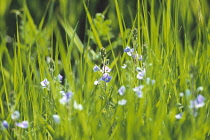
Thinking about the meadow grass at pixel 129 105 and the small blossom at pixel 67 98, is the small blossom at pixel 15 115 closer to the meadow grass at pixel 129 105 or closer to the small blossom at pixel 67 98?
the meadow grass at pixel 129 105

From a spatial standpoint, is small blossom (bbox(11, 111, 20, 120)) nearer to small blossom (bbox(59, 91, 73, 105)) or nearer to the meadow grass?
the meadow grass

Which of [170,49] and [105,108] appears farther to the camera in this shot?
→ [170,49]

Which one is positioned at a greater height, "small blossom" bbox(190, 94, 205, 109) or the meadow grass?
the meadow grass

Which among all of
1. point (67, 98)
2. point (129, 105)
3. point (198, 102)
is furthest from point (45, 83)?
point (198, 102)

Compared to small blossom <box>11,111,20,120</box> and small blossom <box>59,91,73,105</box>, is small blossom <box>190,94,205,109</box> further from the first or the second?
small blossom <box>11,111,20,120</box>

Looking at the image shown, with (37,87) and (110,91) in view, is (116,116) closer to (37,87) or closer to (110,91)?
(110,91)

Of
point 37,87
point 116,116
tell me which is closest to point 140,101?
point 116,116

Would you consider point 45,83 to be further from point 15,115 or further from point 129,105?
point 129,105

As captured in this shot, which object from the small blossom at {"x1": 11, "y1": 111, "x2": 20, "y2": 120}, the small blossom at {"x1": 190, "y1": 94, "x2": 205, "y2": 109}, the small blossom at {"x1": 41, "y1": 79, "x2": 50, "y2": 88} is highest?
the small blossom at {"x1": 41, "y1": 79, "x2": 50, "y2": 88}

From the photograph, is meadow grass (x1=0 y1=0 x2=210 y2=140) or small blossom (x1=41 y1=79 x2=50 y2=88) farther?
small blossom (x1=41 y1=79 x2=50 y2=88)

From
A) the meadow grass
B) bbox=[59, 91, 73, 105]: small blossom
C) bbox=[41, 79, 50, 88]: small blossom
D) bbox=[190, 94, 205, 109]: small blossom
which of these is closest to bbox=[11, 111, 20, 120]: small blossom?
the meadow grass

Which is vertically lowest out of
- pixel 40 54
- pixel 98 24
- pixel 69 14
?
pixel 40 54
